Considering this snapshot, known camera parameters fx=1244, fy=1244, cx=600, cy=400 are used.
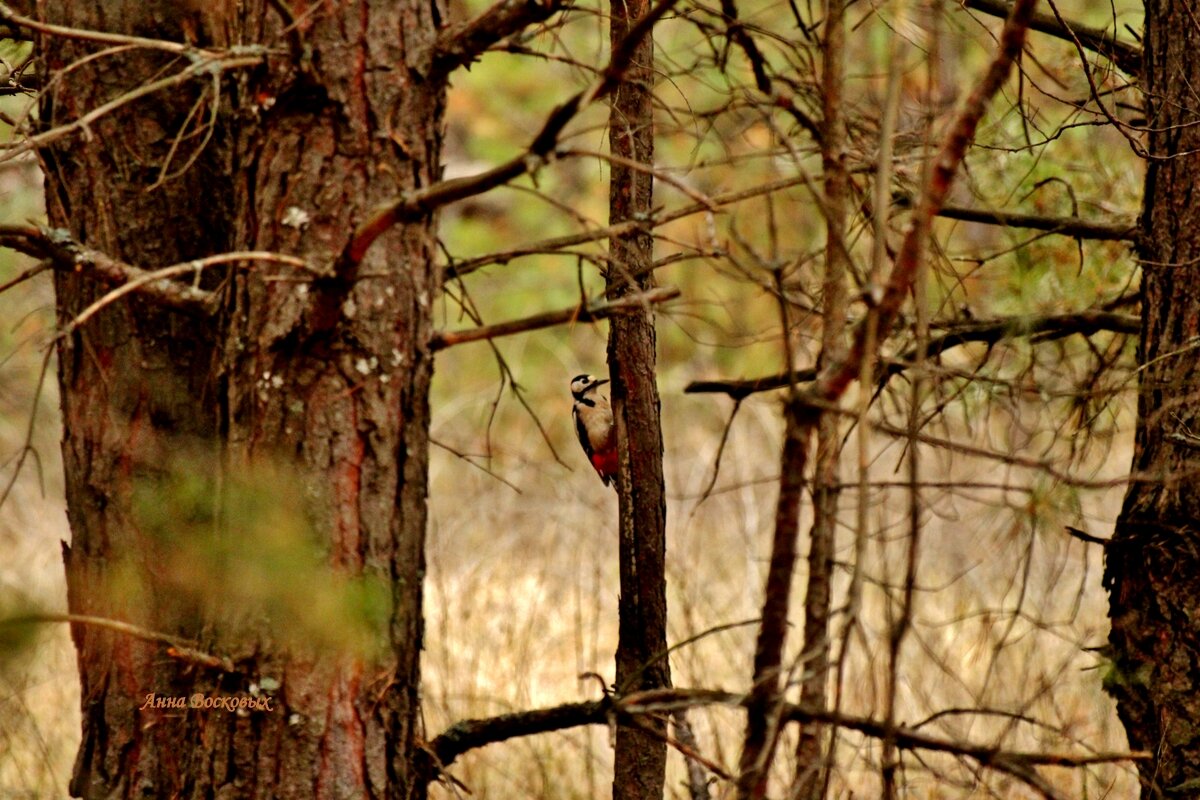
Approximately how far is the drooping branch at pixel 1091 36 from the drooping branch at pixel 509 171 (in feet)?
5.47

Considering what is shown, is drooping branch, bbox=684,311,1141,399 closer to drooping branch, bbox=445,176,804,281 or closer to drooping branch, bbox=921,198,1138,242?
drooping branch, bbox=921,198,1138,242

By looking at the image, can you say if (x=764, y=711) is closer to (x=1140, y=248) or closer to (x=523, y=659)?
(x=1140, y=248)

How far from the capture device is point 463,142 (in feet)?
44.9

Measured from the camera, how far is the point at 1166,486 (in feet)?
9.98

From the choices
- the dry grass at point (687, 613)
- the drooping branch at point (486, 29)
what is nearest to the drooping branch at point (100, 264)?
the drooping branch at point (486, 29)

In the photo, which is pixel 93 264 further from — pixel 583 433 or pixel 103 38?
pixel 583 433

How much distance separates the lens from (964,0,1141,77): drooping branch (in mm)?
3201

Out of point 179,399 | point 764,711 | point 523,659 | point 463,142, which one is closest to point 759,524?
point 523,659

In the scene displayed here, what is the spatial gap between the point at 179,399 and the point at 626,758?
4.80 ft

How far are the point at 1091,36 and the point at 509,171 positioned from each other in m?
2.16

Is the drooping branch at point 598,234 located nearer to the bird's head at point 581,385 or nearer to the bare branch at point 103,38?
the bare branch at point 103,38

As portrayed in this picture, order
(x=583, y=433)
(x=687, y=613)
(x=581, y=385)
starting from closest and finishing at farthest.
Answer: (x=687, y=613), (x=581, y=385), (x=583, y=433)

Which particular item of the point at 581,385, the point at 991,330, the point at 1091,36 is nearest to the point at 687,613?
the point at 581,385

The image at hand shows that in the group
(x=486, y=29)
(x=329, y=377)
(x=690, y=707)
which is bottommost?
(x=690, y=707)
